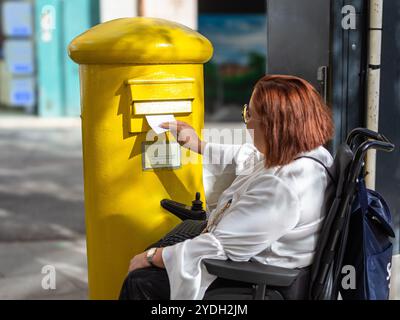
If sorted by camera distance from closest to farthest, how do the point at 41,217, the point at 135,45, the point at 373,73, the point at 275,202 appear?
the point at 275,202 < the point at 135,45 < the point at 373,73 < the point at 41,217

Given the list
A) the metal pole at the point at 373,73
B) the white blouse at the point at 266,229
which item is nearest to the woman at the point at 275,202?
the white blouse at the point at 266,229

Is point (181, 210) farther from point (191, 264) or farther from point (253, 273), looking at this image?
point (253, 273)

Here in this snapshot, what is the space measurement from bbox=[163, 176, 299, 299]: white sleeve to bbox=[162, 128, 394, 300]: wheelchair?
4 centimetres

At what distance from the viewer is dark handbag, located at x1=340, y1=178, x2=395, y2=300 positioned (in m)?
2.24

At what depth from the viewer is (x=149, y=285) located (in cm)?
239

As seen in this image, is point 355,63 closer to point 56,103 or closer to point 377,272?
point 377,272

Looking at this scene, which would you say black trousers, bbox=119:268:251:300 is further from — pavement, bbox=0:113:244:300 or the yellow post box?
pavement, bbox=0:113:244:300

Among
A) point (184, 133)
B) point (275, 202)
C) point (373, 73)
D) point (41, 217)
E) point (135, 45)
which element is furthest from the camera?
point (41, 217)

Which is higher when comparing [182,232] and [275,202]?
[275,202]

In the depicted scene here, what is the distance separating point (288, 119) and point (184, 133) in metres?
0.73

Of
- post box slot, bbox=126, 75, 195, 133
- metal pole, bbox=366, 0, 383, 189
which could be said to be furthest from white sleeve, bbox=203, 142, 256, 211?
metal pole, bbox=366, 0, 383, 189

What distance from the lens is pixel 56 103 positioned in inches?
477

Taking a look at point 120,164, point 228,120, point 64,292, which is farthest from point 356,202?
point 228,120

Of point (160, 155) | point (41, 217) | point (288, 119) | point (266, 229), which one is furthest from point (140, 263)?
point (41, 217)
